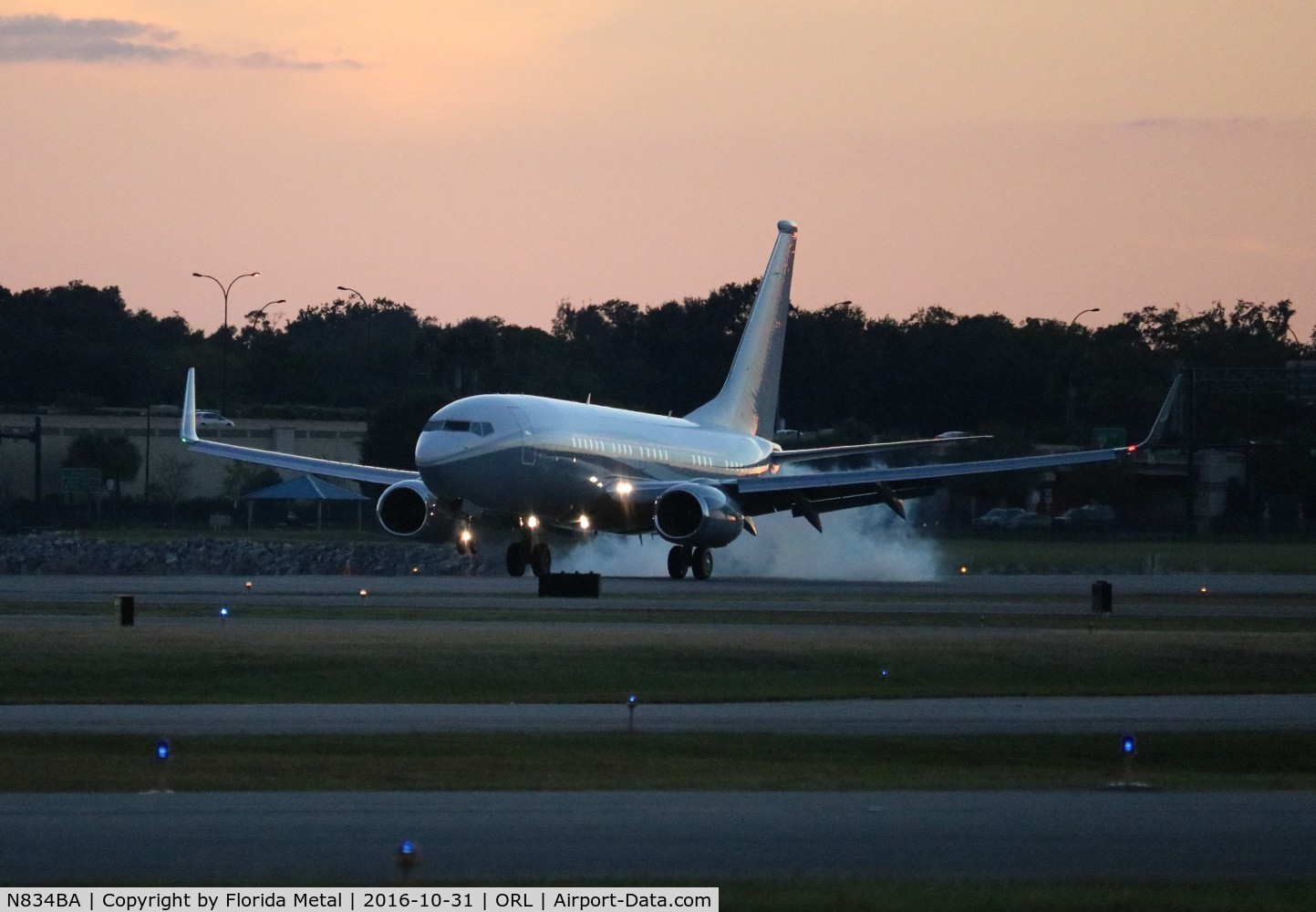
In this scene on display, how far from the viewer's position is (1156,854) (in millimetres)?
12477

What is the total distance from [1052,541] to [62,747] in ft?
194

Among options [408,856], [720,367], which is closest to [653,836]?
[408,856]

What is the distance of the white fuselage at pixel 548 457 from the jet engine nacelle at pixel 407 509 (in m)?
1.20

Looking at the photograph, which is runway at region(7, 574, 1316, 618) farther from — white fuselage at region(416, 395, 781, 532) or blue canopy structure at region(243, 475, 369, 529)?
blue canopy structure at region(243, 475, 369, 529)

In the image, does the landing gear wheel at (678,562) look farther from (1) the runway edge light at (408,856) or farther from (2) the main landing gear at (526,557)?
(1) the runway edge light at (408,856)

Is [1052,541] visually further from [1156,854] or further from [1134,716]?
[1156,854]

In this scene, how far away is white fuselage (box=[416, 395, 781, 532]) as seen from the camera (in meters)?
44.2

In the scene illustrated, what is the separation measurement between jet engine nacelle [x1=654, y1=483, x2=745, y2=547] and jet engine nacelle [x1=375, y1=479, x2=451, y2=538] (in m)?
5.61

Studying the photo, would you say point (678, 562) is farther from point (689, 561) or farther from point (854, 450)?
point (854, 450)

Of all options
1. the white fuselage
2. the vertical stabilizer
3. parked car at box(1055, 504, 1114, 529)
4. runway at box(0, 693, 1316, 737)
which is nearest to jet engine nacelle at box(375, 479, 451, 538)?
the white fuselage

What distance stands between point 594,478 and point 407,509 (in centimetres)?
464

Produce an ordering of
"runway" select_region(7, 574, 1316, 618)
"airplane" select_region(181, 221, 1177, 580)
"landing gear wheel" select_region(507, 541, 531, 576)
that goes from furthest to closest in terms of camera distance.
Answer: "landing gear wheel" select_region(507, 541, 531, 576), "airplane" select_region(181, 221, 1177, 580), "runway" select_region(7, 574, 1316, 618)

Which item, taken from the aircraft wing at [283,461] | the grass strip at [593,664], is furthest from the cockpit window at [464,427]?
the grass strip at [593,664]

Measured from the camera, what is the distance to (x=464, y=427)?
44.2 metres
